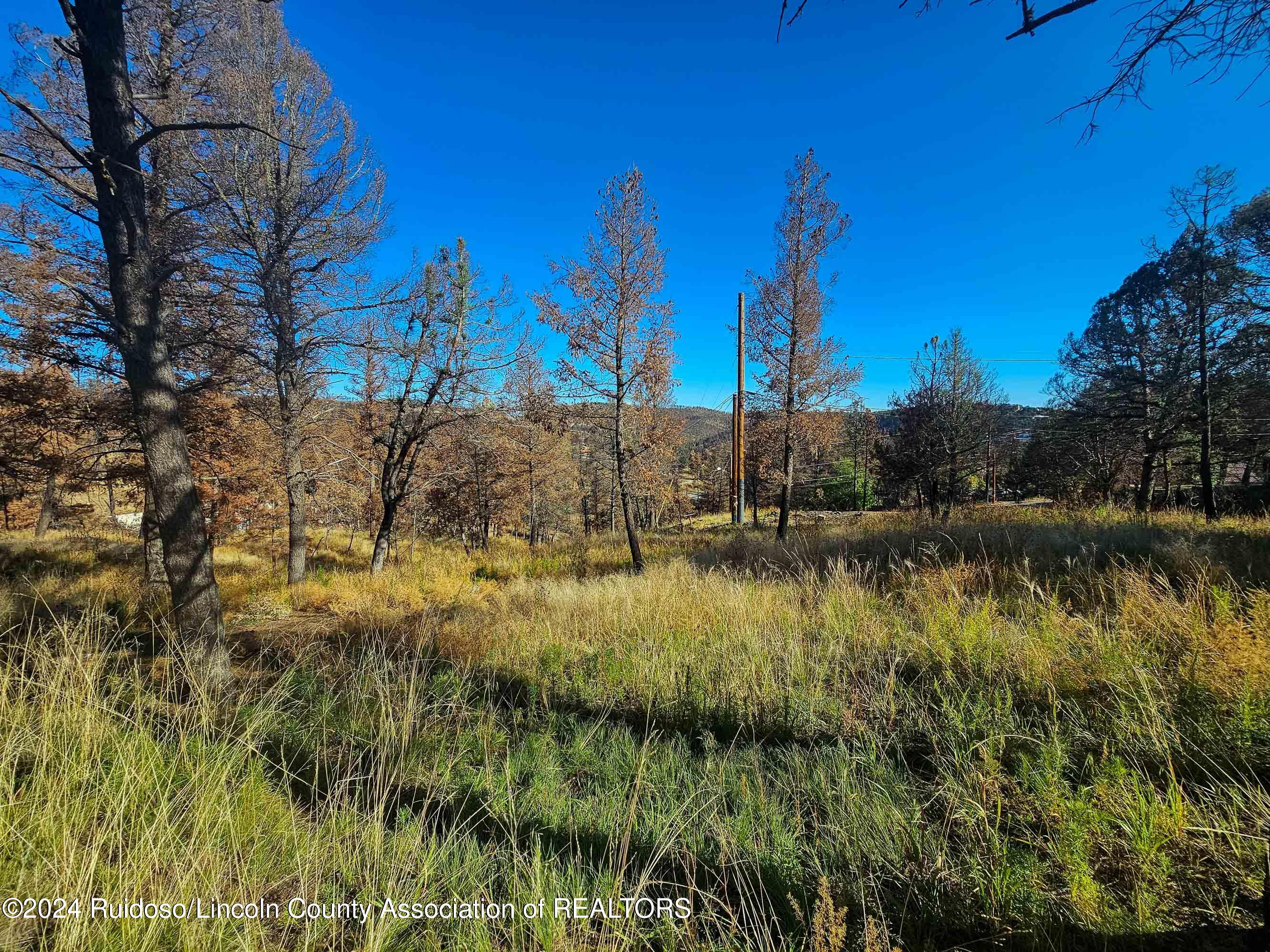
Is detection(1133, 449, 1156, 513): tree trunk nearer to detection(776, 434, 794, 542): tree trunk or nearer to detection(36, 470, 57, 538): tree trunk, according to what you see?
detection(776, 434, 794, 542): tree trunk

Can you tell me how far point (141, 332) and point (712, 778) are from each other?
6335 millimetres

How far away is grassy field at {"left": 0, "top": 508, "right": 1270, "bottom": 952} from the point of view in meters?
1.69

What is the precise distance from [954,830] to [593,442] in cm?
1703

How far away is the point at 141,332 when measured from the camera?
416 cm

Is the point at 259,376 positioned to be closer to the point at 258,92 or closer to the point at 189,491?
the point at 258,92

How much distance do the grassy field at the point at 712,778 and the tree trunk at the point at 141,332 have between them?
0.59 m

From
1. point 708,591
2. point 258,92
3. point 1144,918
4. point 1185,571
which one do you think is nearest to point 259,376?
point 258,92

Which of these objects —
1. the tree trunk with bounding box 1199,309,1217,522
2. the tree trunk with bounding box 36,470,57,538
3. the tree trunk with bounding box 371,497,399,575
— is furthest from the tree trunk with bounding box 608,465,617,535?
the tree trunk with bounding box 36,470,57,538

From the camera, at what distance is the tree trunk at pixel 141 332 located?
4.05m

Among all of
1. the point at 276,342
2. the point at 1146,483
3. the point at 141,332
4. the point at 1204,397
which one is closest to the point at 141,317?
the point at 141,332

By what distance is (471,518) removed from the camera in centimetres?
2242

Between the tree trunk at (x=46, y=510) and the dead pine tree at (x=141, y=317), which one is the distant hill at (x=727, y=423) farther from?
the tree trunk at (x=46, y=510)

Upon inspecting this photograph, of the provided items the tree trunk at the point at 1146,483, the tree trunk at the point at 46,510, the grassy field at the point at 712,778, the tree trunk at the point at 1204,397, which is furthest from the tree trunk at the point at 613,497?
the tree trunk at the point at 46,510

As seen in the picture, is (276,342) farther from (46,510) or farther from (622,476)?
(46,510)
